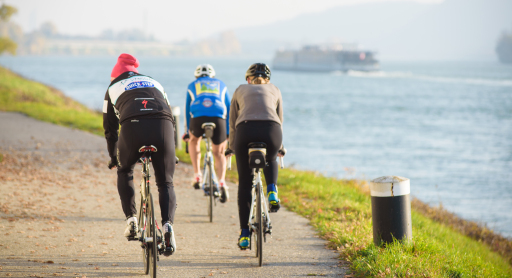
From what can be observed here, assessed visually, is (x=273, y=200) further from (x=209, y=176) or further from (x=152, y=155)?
(x=209, y=176)

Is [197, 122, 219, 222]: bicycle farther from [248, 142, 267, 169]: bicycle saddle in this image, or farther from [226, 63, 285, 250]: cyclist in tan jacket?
[248, 142, 267, 169]: bicycle saddle

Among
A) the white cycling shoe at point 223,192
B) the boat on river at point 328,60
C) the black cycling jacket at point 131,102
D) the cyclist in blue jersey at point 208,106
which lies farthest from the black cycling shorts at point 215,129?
the boat on river at point 328,60

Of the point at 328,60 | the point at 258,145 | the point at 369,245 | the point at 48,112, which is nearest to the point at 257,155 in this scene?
the point at 258,145

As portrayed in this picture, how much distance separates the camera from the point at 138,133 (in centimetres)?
427

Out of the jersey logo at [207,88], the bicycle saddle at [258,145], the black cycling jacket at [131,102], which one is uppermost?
the jersey logo at [207,88]

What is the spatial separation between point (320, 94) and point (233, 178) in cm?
6916

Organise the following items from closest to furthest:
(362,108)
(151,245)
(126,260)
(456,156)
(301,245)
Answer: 1. (151,245)
2. (126,260)
3. (301,245)
4. (456,156)
5. (362,108)

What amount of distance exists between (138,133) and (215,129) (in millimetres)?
3073

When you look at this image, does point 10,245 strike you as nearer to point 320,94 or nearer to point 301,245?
point 301,245

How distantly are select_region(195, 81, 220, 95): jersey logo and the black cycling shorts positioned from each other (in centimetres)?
36

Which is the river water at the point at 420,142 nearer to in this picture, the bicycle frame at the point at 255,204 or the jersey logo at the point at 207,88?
the jersey logo at the point at 207,88

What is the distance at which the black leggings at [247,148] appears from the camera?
16.4 feet

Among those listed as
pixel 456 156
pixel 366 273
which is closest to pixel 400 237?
pixel 366 273

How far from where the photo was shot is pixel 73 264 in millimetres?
4996
